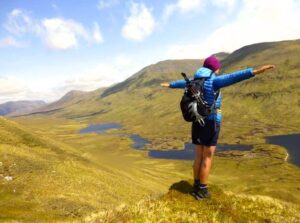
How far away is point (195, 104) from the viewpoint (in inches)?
480

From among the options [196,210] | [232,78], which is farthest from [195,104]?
[196,210]

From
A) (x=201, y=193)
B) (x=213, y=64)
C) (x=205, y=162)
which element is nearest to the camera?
(x=213, y=64)

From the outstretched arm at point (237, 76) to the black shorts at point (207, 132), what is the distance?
1363mm

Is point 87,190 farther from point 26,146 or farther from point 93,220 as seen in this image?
point 93,220

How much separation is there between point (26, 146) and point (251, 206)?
77616 millimetres

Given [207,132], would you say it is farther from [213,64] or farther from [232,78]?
[213,64]

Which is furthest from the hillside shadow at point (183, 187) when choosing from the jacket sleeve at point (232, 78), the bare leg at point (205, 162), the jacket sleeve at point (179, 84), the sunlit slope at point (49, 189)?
the sunlit slope at point (49, 189)

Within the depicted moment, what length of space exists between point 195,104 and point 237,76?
1.70m

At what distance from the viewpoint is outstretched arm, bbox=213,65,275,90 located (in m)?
11.3

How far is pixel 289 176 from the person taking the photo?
15275cm

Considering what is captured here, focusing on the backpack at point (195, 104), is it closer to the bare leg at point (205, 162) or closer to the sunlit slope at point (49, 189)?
the bare leg at point (205, 162)

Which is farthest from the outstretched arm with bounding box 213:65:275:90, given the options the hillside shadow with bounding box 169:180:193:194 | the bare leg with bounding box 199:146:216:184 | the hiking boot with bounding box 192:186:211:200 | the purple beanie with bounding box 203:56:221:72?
the hillside shadow with bounding box 169:180:193:194

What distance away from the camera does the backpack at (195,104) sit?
482 inches

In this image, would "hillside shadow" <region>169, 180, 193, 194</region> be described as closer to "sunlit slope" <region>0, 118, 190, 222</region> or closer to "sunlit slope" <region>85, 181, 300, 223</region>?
"sunlit slope" <region>85, 181, 300, 223</region>
